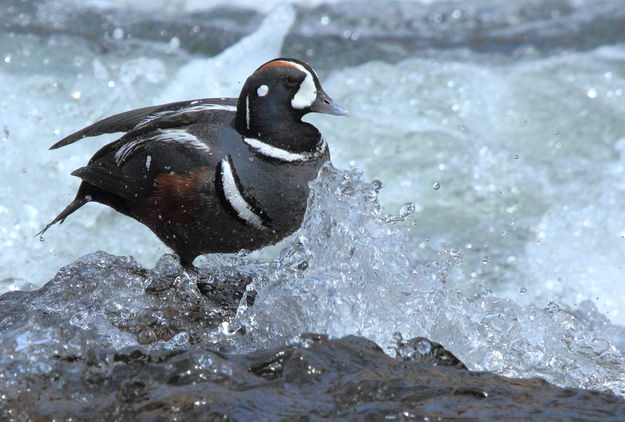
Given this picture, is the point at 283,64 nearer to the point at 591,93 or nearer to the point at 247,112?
the point at 247,112

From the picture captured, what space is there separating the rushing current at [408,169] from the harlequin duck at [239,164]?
0.21 metres

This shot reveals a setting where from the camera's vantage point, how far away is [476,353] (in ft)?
11.4

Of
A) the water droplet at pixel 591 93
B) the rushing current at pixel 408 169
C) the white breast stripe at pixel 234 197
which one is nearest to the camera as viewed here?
the rushing current at pixel 408 169

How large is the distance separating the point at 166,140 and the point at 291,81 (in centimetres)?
59

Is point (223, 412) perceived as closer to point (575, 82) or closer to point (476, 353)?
point (476, 353)

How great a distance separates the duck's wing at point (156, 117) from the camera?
416 centimetres

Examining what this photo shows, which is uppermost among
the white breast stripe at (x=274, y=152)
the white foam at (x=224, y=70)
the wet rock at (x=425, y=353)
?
the white foam at (x=224, y=70)

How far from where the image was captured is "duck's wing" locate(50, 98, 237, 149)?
4161 millimetres

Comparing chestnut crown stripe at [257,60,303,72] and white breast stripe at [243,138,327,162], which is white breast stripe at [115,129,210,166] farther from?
chestnut crown stripe at [257,60,303,72]

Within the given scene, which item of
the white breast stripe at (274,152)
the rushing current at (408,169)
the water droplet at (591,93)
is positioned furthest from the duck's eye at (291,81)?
the water droplet at (591,93)

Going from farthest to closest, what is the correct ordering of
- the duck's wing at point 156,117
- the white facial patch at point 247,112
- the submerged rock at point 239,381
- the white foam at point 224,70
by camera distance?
the white foam at point 224,70, the duck's wing at point 156,117, the white facial patch at point 247,112, the submerged rock at point 239,381

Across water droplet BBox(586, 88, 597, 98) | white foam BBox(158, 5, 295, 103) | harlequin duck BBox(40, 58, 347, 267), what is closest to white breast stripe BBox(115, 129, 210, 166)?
harlequin duck BBox(40, 58, 347, 267)

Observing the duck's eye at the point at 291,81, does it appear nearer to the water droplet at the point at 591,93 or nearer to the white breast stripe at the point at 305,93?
the white breast stripe at the point at 305,93

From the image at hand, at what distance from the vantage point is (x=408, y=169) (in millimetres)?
6949
